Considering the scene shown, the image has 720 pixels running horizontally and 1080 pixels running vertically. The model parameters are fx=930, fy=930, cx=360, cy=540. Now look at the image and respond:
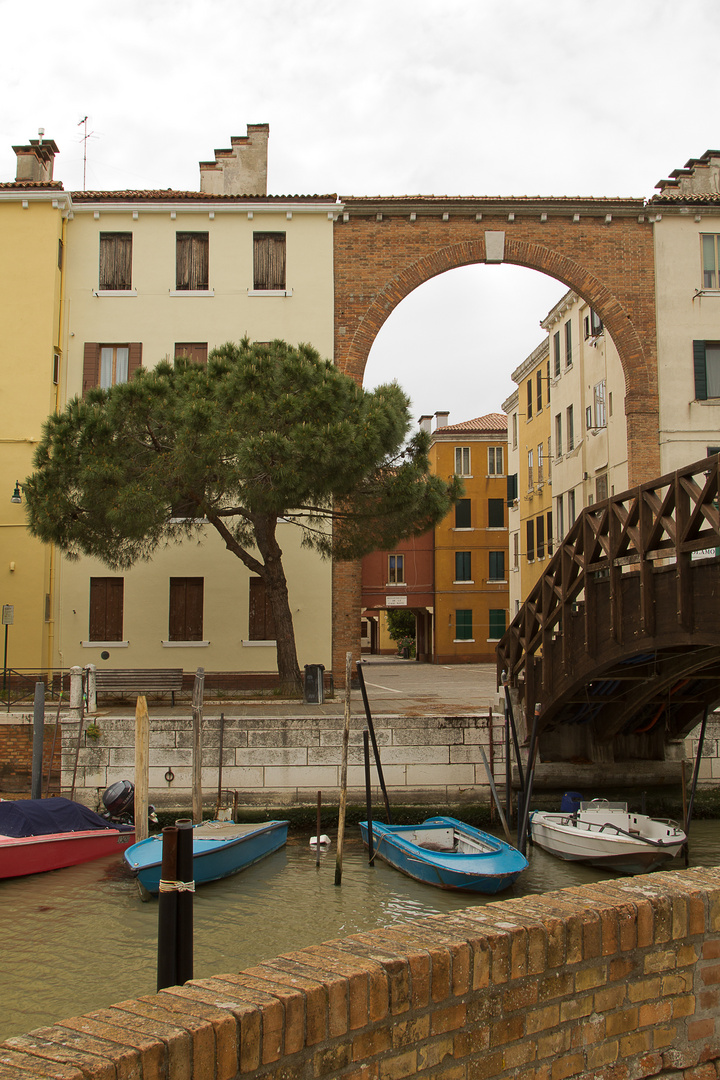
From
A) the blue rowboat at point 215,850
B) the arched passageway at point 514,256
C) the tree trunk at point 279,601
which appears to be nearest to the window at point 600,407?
the arched passageway at point 514,256

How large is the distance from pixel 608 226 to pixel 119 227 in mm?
12520

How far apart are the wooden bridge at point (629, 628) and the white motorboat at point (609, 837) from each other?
1.72m

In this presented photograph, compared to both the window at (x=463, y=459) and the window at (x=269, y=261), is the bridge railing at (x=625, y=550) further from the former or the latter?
A: the window at (x=463, y=459)

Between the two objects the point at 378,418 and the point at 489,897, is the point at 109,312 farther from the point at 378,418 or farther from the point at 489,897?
the point at 489,897

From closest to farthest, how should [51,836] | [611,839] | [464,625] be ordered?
[611,839], [51,836], [464,625]

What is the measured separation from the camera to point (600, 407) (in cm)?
2714

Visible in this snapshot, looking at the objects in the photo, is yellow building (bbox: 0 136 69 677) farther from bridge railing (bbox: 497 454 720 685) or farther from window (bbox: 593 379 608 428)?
window (bbox: 593 379 608 428)

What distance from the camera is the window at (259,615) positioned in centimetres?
2347

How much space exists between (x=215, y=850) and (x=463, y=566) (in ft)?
108

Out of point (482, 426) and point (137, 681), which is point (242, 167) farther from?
point (482, 426)

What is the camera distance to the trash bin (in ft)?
63.5

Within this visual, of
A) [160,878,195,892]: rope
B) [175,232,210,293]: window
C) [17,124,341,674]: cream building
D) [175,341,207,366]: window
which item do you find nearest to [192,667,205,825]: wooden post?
[17,124,341,674]: cream building

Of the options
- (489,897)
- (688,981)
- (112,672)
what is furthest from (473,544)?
(688,981)

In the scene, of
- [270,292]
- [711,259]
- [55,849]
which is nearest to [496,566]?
[711,259]
